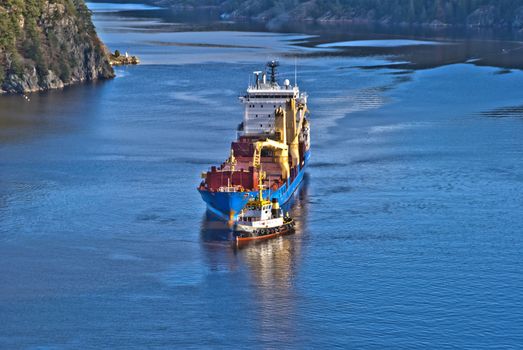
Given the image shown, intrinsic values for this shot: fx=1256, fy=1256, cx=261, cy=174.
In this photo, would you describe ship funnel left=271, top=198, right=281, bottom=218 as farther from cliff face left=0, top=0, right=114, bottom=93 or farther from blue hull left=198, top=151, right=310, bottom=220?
cliff face left=0, top=0, right=114, bottom=93

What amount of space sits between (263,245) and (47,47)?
285ft

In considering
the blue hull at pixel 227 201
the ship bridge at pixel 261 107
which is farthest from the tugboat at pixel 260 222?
the ship bridge at pixel 261 107

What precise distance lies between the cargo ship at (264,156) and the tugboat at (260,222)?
1345mm

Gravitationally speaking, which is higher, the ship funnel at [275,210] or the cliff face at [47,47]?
the cliff face at [47,47]

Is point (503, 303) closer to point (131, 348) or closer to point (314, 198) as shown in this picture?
point (131, 348)

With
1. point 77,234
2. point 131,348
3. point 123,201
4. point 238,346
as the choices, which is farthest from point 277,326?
point 123,201

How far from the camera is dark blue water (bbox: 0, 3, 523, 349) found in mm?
62062

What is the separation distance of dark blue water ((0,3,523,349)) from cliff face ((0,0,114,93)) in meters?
14.2

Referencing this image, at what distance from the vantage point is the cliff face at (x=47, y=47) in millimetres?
149625

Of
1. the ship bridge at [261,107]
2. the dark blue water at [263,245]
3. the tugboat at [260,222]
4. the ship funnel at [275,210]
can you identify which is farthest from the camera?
the ship bridge at [261,107]

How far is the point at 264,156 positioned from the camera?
9344 cm

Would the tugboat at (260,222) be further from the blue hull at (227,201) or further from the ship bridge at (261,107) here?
the ship bridge at (261,107)

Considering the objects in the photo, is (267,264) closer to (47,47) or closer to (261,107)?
(261,107)

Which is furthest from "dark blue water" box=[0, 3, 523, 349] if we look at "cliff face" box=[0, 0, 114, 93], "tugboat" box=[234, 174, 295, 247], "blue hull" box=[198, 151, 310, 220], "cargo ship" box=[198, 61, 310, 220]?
"cliff face" box=[0, 0, 114, 93]
